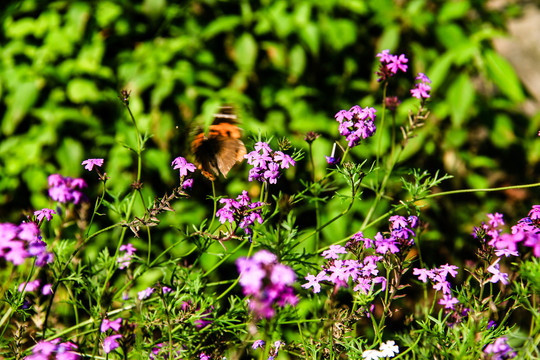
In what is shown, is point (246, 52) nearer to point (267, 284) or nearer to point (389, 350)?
point (389, 350)

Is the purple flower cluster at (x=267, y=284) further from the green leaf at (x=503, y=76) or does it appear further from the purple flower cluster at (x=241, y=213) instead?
the green leaf at (x=503, y=76)

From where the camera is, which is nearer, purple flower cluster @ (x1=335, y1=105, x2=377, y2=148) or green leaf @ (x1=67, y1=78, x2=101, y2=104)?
purple flower cluster @ (x1=335, y1=105, x2=377, y2=148)

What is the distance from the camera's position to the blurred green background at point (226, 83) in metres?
2.46

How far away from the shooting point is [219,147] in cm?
156

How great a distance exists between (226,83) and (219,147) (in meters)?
1.27

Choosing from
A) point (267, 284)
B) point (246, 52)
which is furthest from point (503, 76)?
point (267, 284)

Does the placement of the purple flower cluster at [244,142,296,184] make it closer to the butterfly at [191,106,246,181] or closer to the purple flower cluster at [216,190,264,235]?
the purple flower cluster at [216,190,264,235]

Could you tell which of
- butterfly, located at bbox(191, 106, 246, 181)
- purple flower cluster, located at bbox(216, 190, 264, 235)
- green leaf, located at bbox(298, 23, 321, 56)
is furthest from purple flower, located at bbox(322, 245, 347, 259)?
green leaf, located at bbox(298, 23, 321, 56)

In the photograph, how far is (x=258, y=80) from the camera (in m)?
2.77

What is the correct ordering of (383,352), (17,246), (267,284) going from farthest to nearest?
(383,352) → (17,246) → (267,284)

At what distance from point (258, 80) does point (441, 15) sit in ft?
3.99

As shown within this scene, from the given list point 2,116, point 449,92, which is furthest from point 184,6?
point 449,92

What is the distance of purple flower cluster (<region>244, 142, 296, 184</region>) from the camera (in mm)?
1198

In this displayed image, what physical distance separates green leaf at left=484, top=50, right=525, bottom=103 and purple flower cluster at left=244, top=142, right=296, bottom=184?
1886mm
